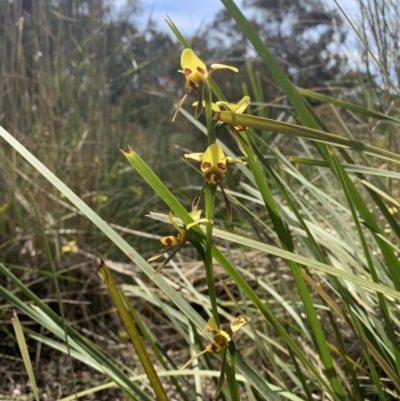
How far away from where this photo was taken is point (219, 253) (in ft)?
1.03

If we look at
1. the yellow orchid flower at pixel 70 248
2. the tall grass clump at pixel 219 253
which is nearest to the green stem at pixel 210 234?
the tall grass clump at pixel 219 253

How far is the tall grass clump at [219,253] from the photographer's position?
1.07ft

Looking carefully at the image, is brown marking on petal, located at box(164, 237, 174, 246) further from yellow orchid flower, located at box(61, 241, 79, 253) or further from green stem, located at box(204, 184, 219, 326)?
yellow orchid flower, located at box(61, 241, 79, 253)

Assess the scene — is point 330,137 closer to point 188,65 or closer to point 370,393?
point 188,65

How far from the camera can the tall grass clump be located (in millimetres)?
326

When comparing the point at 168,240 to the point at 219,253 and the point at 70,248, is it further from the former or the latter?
the point at 70,248

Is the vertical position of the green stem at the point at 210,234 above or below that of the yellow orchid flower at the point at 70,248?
above

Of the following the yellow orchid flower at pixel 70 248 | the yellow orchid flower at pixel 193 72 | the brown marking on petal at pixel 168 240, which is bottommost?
the yellow orchid flower at pixel 70 248

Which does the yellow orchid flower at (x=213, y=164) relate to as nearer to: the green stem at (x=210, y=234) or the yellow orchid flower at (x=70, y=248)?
the green stem at (x=210, y=234)

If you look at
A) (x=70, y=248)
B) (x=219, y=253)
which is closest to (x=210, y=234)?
(x=219, y=253)

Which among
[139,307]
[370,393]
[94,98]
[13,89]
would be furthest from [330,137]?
Result: [94,98]

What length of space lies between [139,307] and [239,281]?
3.69 ft

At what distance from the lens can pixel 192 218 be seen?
32 centimetres

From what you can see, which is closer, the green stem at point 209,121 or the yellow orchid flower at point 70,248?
the green stem at point 209,121
